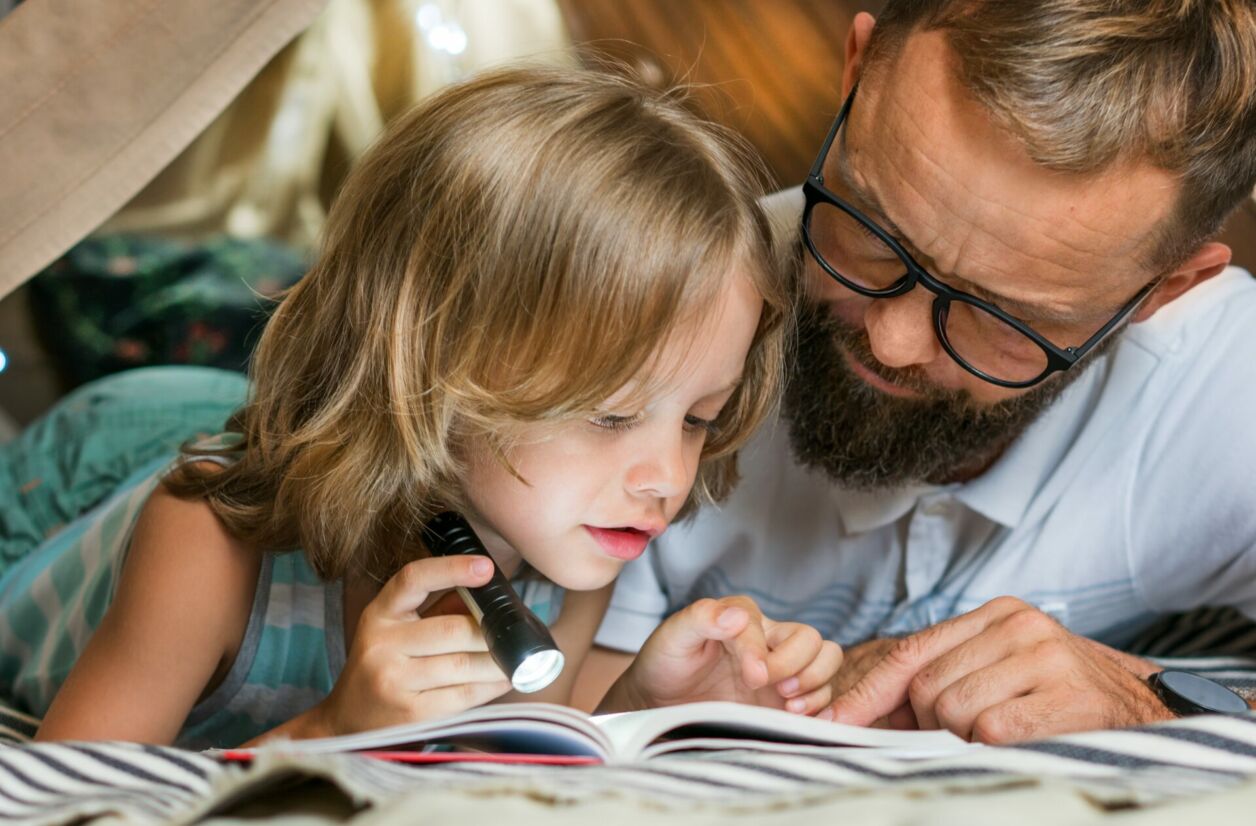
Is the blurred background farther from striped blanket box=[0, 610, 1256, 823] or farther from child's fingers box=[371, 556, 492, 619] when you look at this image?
striped blanket box=[0, 610, 1256, 823]

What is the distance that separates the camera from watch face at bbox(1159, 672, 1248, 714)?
106 centimetres

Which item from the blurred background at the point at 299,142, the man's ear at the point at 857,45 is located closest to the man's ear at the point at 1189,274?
the man's ear at the point at 857,45

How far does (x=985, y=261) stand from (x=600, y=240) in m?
0.37

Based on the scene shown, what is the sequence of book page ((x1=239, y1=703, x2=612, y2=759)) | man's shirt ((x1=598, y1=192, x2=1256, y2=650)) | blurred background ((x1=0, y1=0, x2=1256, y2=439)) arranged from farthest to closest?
blurred background ((x1=0, y1=0, x2=1256, y2=439)) → man's shirt ((x1=598, y1=192, x2=1256, y2=650)) → book page ((x1=239, y1=703, x2=612, y2=759))

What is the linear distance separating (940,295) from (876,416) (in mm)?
212

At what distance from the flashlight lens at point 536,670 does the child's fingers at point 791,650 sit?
0.62 feet

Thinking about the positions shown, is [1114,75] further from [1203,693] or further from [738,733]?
[738,733]

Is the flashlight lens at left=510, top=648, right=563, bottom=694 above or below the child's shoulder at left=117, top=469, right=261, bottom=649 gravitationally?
below

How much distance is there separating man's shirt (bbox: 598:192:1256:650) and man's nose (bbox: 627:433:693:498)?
→ 1.21ft

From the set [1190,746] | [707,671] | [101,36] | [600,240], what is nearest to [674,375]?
[600,240]

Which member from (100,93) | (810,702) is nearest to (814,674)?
(810,702)

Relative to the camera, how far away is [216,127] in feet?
6.98

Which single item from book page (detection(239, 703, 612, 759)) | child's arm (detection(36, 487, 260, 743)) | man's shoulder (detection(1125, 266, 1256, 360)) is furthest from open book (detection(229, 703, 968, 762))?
man's shoulder (detection(1125, 266, 1256, 360))

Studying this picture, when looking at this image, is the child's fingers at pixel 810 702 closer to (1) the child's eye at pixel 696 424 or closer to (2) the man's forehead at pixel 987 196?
(1) the child's eye at pixel 696 424
